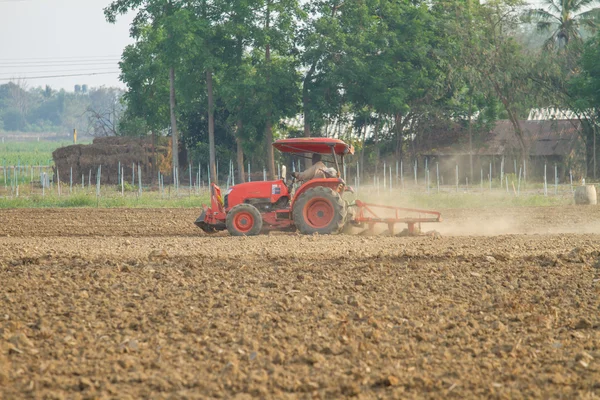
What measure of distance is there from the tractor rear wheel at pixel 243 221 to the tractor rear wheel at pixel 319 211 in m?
0.69

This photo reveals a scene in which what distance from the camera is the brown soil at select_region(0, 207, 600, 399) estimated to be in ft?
20.4

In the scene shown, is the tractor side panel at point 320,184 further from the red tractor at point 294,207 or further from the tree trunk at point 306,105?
the tree trunk at point 306,105

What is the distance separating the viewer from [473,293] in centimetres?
948

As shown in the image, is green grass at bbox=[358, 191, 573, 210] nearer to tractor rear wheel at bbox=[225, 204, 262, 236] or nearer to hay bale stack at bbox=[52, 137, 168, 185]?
tractor rear wheel at bbox=[225, 204, 262, 236]

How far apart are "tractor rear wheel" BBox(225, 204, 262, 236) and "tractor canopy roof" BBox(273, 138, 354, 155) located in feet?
3.93

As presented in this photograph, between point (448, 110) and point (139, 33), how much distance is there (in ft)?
48.0

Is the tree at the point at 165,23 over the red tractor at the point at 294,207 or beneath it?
over

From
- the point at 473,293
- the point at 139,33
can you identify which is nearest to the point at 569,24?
the point at 139,33

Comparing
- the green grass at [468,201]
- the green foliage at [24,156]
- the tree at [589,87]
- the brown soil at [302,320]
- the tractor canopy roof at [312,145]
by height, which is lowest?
the brown soil at [302,320]

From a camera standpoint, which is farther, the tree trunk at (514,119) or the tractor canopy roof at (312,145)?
the tree trunk at (514,119)

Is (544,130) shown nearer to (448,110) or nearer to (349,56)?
(448,110)

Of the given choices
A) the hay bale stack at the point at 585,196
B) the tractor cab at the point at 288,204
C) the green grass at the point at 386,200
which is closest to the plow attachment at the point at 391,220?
the tractor cab at the point at 288,204

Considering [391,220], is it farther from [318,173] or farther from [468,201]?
[468,201]

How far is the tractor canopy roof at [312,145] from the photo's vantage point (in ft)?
47.8
